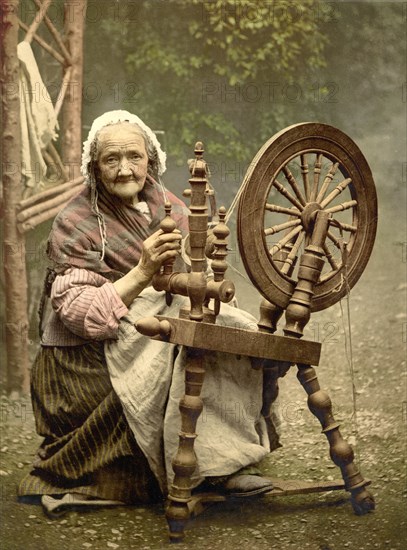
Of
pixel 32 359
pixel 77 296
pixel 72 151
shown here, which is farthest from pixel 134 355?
pixel 72 151

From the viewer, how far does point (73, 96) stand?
312cm

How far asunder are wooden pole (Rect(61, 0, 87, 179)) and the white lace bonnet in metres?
0.14

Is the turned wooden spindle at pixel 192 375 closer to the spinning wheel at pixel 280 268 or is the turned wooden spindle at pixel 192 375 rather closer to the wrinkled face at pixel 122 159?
the spinning wheel at pixel 280 268

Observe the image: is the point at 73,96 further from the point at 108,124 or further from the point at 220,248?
the point at 220,248

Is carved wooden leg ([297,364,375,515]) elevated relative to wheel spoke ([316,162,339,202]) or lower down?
lower down

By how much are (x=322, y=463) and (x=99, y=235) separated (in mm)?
1029

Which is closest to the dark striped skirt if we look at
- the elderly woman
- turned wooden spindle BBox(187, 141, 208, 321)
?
the elderly woman

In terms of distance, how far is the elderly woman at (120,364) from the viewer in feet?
9.45

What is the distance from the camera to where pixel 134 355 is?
9.54ft

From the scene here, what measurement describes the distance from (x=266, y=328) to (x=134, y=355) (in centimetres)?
41

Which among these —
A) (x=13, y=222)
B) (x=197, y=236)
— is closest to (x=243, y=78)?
(x=197, y=236)

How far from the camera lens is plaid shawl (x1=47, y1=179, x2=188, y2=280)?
9.67 feet

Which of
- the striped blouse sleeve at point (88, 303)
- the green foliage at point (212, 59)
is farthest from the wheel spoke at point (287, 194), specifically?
the striped blouse sleeve at point (88, 303)

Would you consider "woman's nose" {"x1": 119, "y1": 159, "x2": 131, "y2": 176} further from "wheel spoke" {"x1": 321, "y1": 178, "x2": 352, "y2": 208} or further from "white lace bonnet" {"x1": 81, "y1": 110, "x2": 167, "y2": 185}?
"wheel spoke" {"x1": 321, "y1": 178, "x2": 352, "y2": 208}
